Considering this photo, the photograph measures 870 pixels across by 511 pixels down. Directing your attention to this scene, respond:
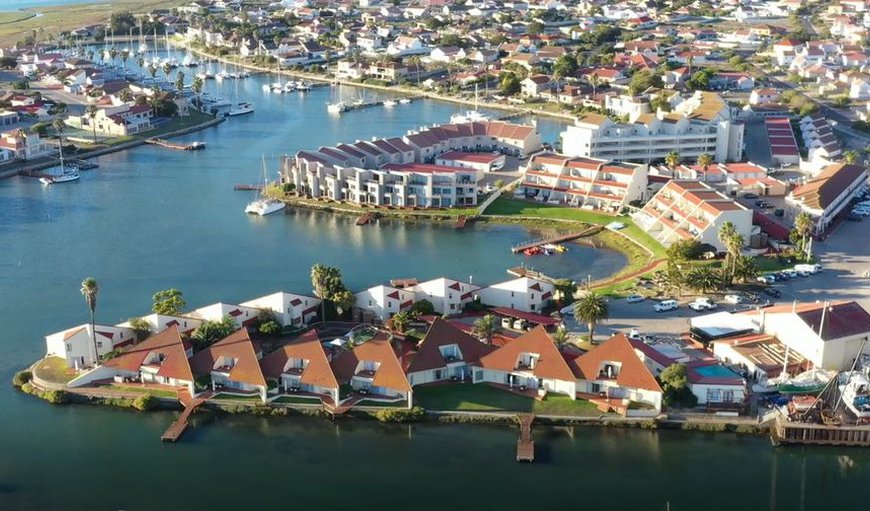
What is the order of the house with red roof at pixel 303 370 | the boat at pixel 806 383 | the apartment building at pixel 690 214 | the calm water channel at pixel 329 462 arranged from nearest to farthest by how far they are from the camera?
the calm water channel at pixel 329 462 < the boat at pixel 806 383 < the house with red roof at pixel 303 370 < the apartment building at pixel 690 214

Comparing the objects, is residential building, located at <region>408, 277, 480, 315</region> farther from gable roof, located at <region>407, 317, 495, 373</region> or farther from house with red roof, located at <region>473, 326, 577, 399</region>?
house with red roof, located at <region>473, 326, 577, 399</region>

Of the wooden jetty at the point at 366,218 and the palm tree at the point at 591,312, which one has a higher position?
the palm tree at the point at 591,312

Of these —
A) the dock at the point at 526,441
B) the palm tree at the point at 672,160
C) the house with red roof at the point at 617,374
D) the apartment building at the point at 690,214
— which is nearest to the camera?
the dock at the point at 526,441

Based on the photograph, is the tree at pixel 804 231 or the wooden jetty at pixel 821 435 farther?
the tree at pixel 804 231

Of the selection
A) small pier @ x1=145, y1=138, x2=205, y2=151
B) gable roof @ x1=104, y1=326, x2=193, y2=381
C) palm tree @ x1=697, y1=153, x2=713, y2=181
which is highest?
palm tree @ x1=697, y1=153, x2=713, y2=181

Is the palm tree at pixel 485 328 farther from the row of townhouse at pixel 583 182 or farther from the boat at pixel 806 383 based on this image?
the row of townhouse at pixel 583 182

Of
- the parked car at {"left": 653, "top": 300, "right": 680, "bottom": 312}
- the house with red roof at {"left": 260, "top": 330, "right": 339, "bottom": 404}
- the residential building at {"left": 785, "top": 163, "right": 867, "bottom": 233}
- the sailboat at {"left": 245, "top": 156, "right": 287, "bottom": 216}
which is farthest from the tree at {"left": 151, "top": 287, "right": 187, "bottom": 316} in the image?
the residential building at {"left": 785, "top": 163, "right": 867, "bottom": 233}

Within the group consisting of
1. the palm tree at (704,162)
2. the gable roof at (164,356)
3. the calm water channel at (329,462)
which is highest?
the palm tree at (704,162)

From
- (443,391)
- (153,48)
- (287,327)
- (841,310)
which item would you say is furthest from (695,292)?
(153,48)

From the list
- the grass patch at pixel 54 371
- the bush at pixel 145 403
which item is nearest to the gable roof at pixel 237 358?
the bush at pixel 145 403
